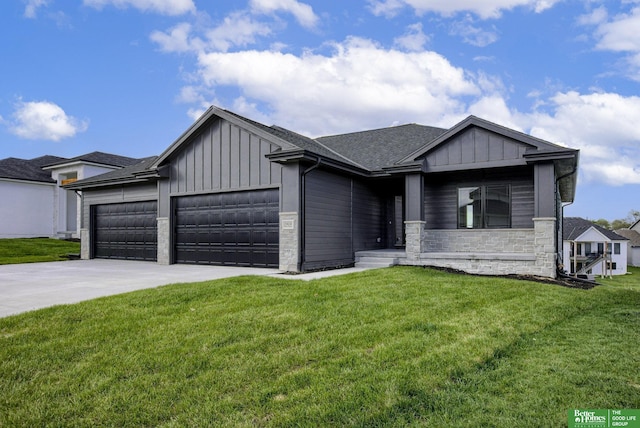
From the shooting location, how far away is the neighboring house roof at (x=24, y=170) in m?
25.6

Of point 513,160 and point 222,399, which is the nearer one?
point 222,399

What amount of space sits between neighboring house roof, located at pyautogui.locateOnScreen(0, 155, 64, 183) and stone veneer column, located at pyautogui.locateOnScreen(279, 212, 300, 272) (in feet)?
74.3

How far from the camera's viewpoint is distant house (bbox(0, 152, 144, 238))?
25.2m

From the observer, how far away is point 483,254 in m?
11.3

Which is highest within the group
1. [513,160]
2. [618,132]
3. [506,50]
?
[506,50]

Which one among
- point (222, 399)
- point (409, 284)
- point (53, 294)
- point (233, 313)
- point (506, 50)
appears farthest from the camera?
point (506, 50)

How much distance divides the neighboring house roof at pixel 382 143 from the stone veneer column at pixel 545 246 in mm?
5010

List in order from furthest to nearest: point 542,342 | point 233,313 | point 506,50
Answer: point 506,50 < point 233,313 < point 542,342

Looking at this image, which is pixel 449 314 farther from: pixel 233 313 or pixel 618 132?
pixel 618 132

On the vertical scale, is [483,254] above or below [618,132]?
below

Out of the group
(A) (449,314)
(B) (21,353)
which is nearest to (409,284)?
(A) (449,314)

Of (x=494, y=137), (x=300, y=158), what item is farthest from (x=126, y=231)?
(x=494, y=137)

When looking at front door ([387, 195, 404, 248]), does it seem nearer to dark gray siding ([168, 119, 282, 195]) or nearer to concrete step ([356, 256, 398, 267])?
concrete step ([356, 256, 398, 267])

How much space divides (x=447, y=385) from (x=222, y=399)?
6.25 ft
